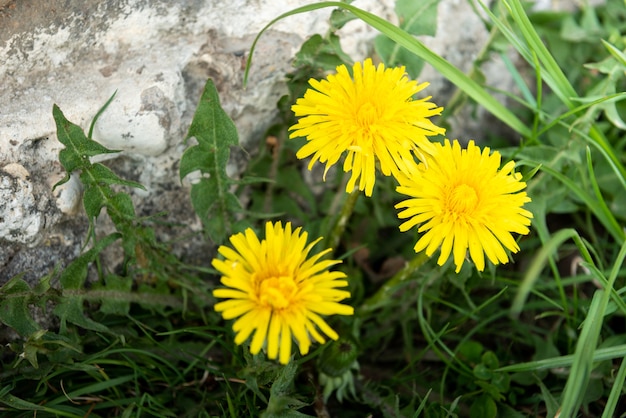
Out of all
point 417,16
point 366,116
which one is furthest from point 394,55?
point 366,116

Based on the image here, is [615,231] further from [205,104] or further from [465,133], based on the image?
[205,104]

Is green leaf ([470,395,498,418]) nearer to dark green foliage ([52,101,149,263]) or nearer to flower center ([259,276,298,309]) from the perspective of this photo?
flower center ([259,276,298,309])

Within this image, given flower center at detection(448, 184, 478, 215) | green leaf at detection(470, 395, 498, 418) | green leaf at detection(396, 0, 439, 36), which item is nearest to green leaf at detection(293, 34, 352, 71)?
green leaf at detection(396, 0, 439, 36)

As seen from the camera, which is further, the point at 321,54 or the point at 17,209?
the point at 321,54

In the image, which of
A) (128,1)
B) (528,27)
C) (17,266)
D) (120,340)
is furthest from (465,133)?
(17,266)

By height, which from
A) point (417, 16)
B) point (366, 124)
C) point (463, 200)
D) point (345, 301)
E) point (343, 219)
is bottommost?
point (345, 301)

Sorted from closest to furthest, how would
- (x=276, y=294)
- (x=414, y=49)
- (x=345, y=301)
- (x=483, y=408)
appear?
1. (x=276, y=294)
2. (x=414, y=49)
3. (x=483, y=408)
4. (x=345, y=301)

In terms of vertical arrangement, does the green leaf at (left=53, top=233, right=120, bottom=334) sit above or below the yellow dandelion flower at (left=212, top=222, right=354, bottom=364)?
below

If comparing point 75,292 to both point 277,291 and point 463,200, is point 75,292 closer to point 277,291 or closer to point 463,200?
point 277,291
